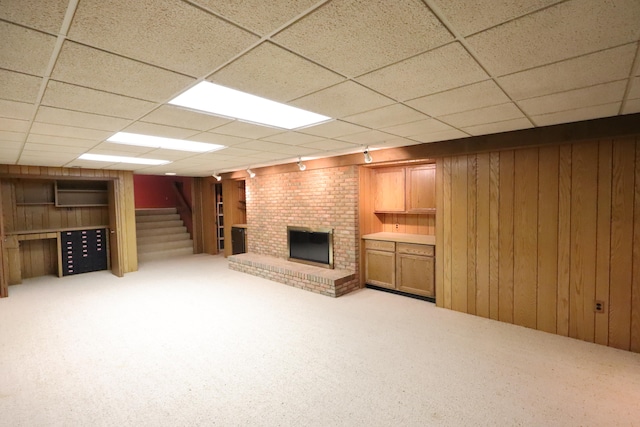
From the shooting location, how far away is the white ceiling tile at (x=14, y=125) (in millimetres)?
2477

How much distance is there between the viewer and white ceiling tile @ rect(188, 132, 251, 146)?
3.27 metres

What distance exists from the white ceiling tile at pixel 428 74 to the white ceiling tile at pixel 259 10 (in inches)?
27.5

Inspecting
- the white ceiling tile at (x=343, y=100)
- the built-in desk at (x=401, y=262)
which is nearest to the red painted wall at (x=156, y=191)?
the built-in desk at (x=401, y=262)

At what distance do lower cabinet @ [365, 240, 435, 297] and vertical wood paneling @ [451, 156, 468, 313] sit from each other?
14.2 inches

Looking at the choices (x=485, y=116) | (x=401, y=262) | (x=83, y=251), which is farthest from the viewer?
(x=83, y=251)

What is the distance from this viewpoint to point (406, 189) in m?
5.23

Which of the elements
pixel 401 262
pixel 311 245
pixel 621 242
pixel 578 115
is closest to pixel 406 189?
pixel 401 262

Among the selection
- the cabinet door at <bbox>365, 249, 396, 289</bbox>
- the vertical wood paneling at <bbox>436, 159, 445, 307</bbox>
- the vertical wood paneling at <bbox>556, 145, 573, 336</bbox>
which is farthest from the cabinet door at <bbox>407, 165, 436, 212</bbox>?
the vertical wood paneling at <bbox>556, 145, 573, 336</bbox>

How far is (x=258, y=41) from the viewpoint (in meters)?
1.37

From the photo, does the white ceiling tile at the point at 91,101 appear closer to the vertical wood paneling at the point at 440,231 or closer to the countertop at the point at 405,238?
the vertical wood paneling at the point at 440,231

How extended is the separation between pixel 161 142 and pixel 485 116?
3.56 m

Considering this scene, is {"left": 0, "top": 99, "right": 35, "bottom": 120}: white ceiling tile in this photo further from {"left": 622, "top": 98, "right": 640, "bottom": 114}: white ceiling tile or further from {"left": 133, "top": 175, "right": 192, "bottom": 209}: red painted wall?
{"left": 133, "top": 175, "right": 192, "bottom": 209}: red painted wall

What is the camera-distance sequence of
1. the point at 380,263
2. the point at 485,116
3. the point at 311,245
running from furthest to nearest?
1. the point at 311,245
2. the point at 380,263
3. the point at 485,116

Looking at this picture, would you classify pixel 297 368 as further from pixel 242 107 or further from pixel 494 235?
pixel 494 235
